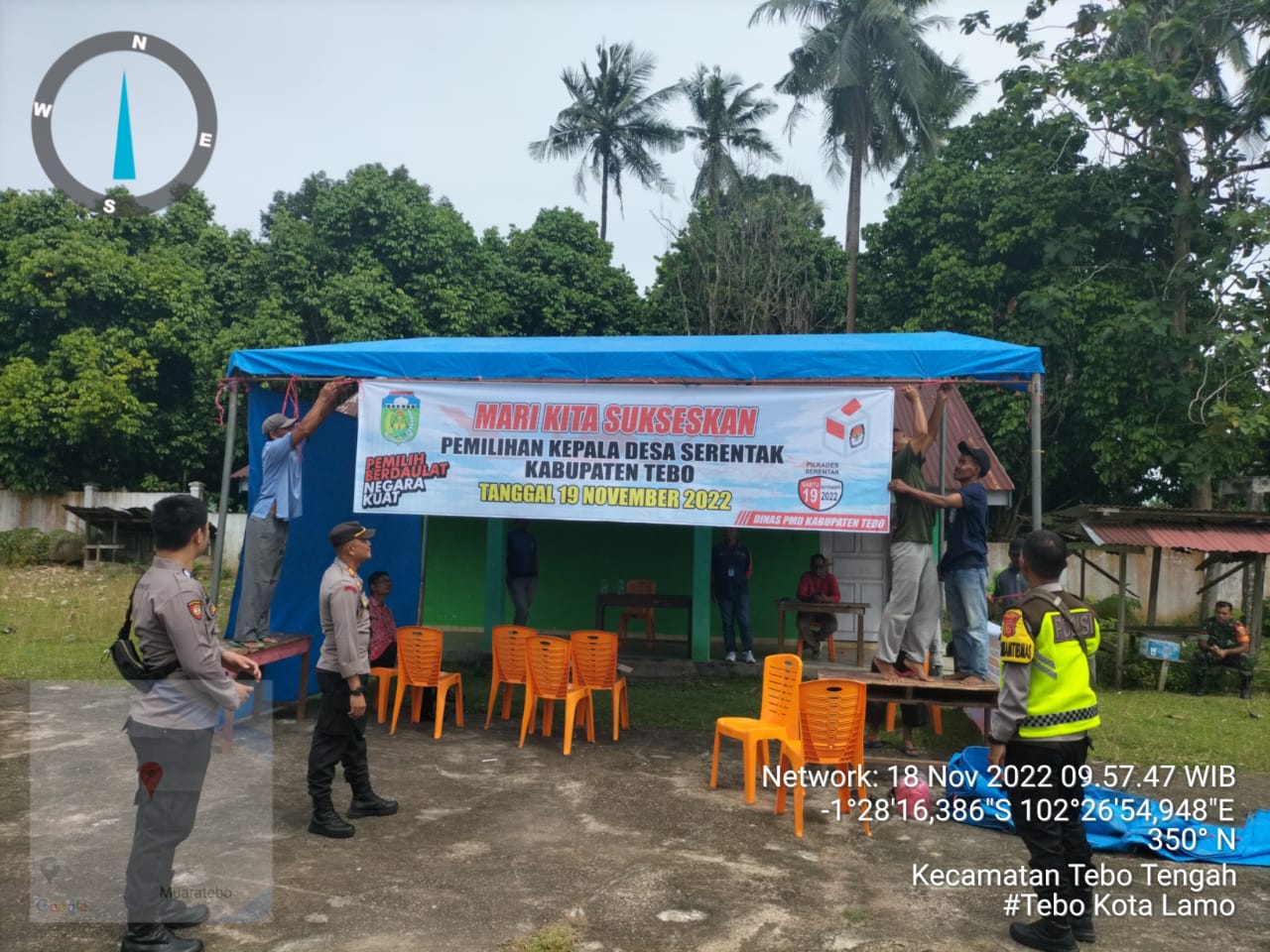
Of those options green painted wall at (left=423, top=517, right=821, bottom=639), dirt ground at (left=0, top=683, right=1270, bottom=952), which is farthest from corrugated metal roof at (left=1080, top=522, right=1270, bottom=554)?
dirt ground at (left=0, top=683, right=1270, bottom=952)

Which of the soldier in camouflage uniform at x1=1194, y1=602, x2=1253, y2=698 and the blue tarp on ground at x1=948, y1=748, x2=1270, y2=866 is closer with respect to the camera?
the blue tarp on ground at x1=948, y1=748, x2=1270, y2=866

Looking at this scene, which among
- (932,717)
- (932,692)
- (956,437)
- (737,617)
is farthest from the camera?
(956,437)

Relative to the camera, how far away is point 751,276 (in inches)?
910

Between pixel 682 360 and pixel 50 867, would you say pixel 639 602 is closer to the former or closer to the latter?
pixel 682 360

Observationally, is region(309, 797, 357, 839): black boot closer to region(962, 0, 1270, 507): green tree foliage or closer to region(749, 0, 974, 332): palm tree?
region(962, 0, 1270, 507): green tree foliage

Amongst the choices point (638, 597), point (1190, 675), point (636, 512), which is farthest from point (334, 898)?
point (1190, 675)

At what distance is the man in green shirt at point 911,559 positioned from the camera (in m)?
6.88

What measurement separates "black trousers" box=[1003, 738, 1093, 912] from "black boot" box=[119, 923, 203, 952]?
3488 mm

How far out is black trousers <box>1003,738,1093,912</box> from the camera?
419 centimetres

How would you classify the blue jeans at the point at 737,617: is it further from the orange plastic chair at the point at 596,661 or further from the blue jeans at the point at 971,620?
the blue jeans at the point at 971,620

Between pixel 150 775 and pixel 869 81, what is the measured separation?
2277 centimetres

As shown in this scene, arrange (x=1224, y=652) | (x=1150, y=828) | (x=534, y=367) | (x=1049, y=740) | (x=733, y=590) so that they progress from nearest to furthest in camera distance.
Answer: (x=1049, y=740) → (x=1150, y=828) → (x=534, y=367) → (x=733, y=590) → (x=1224, y=652)

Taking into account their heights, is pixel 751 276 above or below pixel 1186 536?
above

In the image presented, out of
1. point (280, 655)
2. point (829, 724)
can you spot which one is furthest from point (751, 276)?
point (829, 724)
